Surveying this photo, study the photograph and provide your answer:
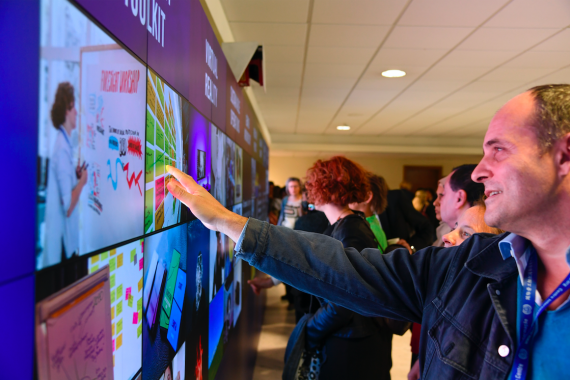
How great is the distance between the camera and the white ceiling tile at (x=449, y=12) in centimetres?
226

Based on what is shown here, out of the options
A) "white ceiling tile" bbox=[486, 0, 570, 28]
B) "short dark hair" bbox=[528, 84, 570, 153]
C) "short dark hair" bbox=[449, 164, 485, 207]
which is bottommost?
"short dark hair" bbox=[449, 164, 485, 207]

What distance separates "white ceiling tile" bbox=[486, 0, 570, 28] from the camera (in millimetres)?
2266

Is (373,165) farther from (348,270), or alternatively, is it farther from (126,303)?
(126,303)

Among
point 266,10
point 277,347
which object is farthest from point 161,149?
point 277,347

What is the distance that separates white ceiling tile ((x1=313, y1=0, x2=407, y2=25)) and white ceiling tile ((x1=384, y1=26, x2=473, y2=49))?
24cm

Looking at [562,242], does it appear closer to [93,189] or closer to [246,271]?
[93,189]

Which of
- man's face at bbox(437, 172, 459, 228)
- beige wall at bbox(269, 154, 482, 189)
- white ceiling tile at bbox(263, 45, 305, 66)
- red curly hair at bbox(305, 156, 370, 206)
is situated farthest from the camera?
beige wall at bbox(269, 154, 482, 189)

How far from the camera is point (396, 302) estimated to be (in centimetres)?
100

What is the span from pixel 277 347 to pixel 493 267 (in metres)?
3.30

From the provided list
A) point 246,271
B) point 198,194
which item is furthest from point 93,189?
point 246,271

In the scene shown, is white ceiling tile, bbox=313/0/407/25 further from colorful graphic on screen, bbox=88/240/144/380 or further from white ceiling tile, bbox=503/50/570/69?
colorful graphic on screen, bbox=88/240/144/380

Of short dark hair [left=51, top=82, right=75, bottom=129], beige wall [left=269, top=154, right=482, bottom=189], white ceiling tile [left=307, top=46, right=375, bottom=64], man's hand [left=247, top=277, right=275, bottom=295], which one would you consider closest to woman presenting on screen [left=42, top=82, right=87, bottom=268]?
short dark hair [left=51, top=82, right=75, bottom=129]

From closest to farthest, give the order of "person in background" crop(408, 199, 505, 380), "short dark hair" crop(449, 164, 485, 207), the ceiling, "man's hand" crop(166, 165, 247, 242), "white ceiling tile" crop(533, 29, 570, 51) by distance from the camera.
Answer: "man's hand" crop(166, 165, 247, 242), "person in background" crop(408, 199, 505, 380), "short dark hair" crop(449, 164, 485, 207), the ceiling, "white ceiling tile" crop(533, 29, 570, 51)

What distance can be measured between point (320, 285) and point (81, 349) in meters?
0.57
